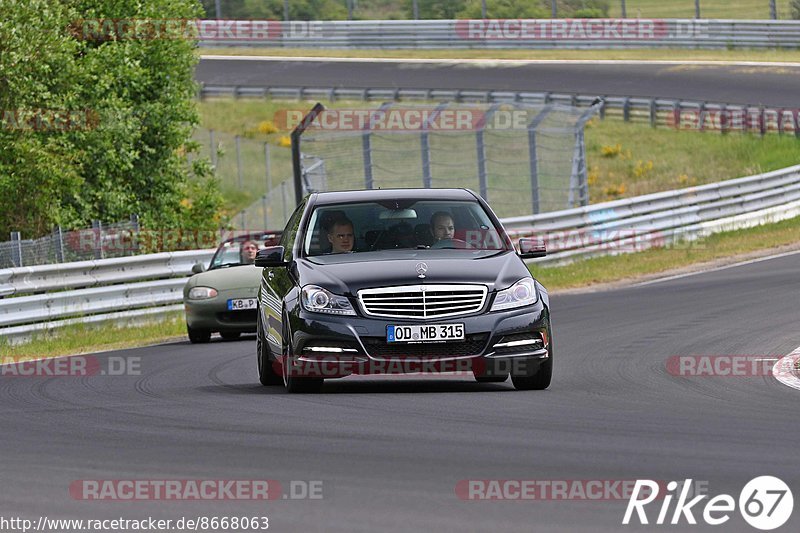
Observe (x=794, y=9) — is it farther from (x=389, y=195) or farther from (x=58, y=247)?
(x=389, y=195)

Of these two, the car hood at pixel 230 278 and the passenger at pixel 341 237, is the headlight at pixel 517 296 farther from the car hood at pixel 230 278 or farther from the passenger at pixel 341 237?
the car hood at pixel 230 278

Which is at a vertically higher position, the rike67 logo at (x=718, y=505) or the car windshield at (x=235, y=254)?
the rike67 logo at (x=718, y=505)

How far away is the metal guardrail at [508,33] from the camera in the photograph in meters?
56.5

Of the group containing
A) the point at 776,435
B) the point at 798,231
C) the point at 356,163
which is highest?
the point at 776,435

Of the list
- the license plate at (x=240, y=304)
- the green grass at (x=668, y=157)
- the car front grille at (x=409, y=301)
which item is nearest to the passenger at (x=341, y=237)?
the car front grille at (x=409, y=301)

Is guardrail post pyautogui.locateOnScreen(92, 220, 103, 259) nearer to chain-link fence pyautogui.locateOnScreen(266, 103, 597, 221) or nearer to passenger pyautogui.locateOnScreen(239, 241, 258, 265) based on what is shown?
passenger pyautogui.locateOnScreen(239, 241, 258, 265)

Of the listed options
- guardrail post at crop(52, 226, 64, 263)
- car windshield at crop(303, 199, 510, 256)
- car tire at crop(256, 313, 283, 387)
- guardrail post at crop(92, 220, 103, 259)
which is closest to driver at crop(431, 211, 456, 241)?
car windshield at crop(303, 199, 510, 256)

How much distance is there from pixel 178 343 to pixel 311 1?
46696 mm

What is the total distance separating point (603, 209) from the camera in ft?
92.6

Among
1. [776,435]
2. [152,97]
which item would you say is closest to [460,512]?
[776,435]

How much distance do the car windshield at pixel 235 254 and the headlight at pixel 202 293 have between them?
0.85 meters

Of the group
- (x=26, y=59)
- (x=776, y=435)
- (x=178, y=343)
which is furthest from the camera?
(x=26, y=59)

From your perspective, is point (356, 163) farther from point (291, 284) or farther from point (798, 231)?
point (291, 284)

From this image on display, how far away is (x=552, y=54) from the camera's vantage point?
196ft
